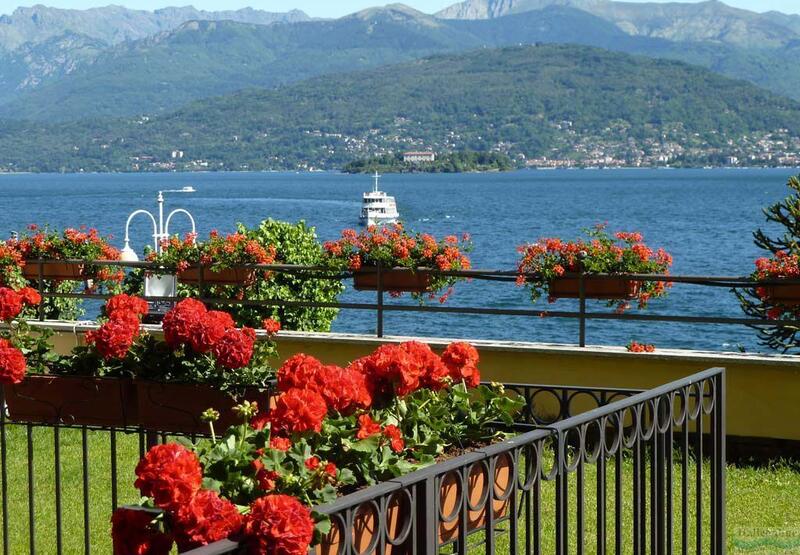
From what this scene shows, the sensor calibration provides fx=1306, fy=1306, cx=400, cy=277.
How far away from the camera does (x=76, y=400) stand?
5426 millimetres

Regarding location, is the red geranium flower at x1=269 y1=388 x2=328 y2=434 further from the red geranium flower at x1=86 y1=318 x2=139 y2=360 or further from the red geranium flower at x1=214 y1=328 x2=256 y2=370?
the red geranium flower at x1=86 y1=318 x2=139 y2=360

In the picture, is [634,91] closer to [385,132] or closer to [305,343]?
[385,132]

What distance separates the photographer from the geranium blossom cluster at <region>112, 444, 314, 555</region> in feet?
8.11

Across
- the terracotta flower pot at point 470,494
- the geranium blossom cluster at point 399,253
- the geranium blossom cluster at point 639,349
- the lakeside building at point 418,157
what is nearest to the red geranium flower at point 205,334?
the terracotta flower pot at point 470,494

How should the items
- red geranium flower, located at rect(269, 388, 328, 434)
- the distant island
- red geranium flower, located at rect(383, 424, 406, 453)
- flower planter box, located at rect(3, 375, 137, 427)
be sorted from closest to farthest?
red geranium flower, located at rect(269, 388, 328, 434), red geranium flower, located at rect(383, 424, 406, 453), flower planter box, located at rect(3, 375, 137, 427), the distant island

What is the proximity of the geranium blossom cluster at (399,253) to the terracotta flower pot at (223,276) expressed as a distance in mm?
885

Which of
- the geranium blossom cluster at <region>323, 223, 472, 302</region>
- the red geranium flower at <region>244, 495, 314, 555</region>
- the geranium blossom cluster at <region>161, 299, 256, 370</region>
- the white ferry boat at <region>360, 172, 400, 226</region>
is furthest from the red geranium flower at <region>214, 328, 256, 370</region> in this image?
the white ferry boat at <region>360, 172, 400, 226</region>

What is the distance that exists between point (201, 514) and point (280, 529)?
0.24 metres

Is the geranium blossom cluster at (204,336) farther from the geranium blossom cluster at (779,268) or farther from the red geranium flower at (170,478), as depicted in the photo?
the geranium blossom cluster at (779,268)

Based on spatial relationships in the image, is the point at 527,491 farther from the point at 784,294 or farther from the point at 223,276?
the point at 223,276

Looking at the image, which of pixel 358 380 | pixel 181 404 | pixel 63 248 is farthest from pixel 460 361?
pixel 63 248

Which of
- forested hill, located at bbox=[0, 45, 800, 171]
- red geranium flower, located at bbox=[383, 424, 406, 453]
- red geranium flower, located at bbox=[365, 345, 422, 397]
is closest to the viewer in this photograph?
red geranium flower, located at bbox=[383, 424, 406, 453]

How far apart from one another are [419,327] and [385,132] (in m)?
152

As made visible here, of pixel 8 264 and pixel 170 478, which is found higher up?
pixel 170 478
